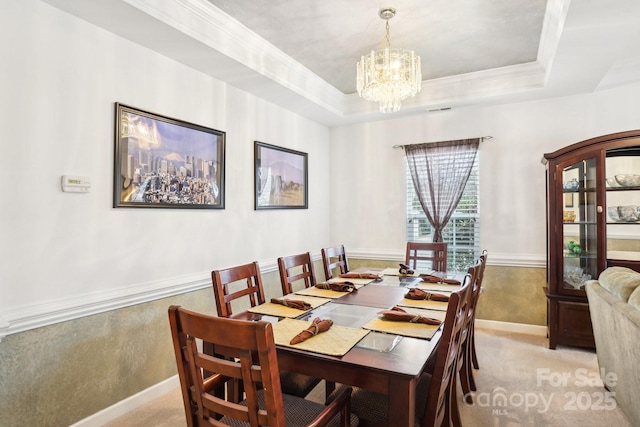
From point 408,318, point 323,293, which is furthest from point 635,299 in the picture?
point 323,293

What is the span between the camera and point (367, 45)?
3137mm

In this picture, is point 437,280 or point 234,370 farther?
point 437,280

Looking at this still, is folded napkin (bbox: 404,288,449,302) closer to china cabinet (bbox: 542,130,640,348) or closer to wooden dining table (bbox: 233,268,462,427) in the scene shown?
wooden dining table (bbox: 233,268,462,427)

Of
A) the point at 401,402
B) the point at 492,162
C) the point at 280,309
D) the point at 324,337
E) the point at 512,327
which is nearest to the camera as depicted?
the point at 401,402

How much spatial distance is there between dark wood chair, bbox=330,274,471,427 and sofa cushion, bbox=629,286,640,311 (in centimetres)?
97

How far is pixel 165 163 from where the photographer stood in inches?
107

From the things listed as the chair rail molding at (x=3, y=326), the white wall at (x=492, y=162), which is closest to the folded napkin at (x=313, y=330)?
the chair rail molding at (x=3, y=326)

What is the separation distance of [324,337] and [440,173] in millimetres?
3183

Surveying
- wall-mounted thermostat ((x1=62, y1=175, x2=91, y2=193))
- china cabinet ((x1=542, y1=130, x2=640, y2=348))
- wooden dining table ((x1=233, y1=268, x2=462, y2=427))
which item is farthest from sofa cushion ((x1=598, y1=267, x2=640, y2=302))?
wall-mounted thermostat ((x1=62, y1=175, x2=91, y2=193))

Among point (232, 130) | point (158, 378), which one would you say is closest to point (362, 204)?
point (232, 130)

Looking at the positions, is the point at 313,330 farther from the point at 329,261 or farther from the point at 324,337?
the point at 329,261

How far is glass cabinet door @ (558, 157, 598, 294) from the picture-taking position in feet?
10.8

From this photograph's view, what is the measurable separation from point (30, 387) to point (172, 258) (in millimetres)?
1100

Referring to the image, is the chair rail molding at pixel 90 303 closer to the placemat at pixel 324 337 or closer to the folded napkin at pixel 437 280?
the placemat at pixel 324 337
